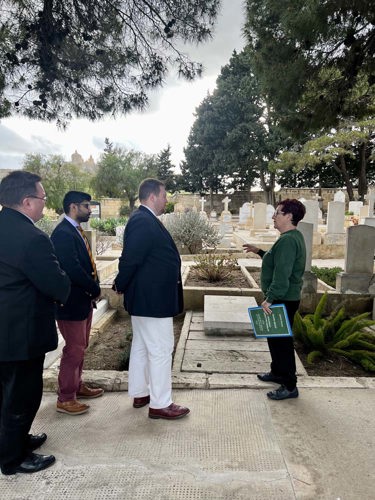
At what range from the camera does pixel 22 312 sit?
6.63 ft

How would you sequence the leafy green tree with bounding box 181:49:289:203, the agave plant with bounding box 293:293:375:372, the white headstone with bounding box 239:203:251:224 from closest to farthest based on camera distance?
the agave plant with bounding box 293:293:375:372 < the white headstone with bounding box 239:203:251:224 < the leafy green tree with bounding box 181:49:289:203

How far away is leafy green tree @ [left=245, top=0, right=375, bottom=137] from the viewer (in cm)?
397

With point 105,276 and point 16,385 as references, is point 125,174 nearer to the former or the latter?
point 105,276

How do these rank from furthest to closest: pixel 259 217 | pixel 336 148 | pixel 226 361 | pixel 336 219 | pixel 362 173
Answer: pixel 362 173 < pixel 336 148 < pixel 259 217 < pixel 336 219 < pixel 226 361

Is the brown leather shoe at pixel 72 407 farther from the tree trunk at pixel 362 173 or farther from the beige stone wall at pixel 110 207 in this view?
the tree trunk at pixel 362 173

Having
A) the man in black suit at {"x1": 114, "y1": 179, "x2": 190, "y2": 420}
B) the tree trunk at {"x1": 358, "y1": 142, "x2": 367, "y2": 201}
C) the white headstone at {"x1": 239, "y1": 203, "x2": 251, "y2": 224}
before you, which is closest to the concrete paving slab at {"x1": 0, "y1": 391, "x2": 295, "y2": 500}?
the man in black suit at {"x1": 114, "y1": 179, "x2": 190, "y2": 420}

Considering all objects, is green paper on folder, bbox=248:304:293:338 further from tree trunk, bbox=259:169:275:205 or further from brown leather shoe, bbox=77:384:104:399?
tree trunk, bbox=259:169:275:205

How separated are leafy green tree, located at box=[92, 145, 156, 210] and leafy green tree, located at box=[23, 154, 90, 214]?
3.08 metres

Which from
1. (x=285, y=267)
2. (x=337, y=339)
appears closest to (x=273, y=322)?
(x=285, y=267)

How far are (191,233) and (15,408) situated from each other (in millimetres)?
8337

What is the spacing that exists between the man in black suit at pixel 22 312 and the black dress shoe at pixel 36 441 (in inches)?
1.8

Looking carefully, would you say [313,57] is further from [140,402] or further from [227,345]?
[140,402]

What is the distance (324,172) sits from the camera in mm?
36844

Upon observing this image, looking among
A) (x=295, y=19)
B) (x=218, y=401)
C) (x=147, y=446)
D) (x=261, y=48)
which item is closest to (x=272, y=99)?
(x=261, y=48)
